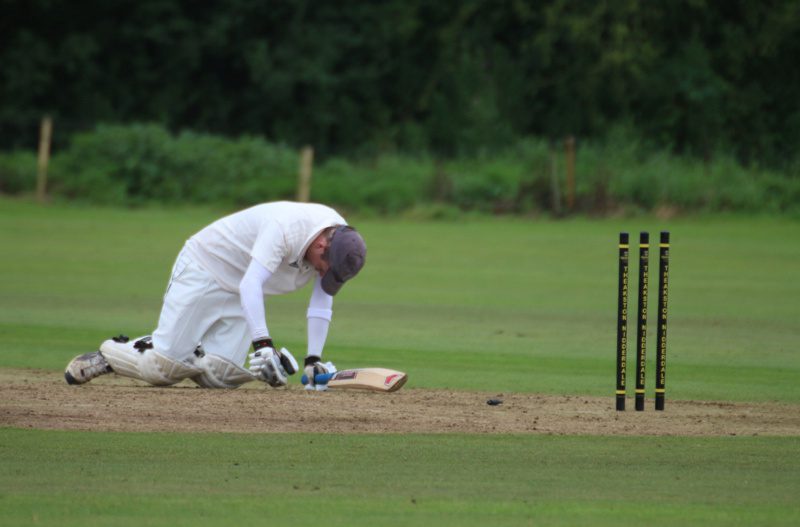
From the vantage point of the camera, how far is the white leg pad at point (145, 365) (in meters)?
11.4

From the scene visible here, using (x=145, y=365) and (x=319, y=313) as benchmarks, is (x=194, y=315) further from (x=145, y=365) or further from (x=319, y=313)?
(x=319, y=313)

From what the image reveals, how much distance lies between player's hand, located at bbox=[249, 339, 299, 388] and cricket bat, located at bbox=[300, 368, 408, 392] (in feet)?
2.79

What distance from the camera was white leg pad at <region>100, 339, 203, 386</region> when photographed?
37.3 feet

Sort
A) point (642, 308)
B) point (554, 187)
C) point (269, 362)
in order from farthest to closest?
point (554, 187), point (269, 362), point (642, 308)

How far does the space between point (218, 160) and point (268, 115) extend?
49.4 ft

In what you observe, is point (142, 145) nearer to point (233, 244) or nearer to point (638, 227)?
point (638, 227)

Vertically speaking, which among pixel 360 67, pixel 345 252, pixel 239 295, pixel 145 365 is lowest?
pixel 145 365

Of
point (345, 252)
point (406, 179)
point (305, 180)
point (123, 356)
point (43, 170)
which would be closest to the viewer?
point (345, 252)

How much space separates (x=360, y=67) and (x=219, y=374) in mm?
44783

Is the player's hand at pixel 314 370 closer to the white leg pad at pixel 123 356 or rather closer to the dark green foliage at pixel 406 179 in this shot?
the white leg pad at pixel 123 356

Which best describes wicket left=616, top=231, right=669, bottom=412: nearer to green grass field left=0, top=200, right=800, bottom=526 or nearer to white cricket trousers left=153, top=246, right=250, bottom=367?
green grass field left=0, top=200, right=800, bottom=526

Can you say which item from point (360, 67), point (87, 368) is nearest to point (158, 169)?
point (360, 67)

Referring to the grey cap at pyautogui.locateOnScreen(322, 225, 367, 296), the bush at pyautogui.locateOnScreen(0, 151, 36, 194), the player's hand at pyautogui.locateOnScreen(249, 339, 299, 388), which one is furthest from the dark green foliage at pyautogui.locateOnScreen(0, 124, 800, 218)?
the player's hand at pyautogui.locateOnScreen(249, 339, 299, 388)

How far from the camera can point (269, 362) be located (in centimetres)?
1054
